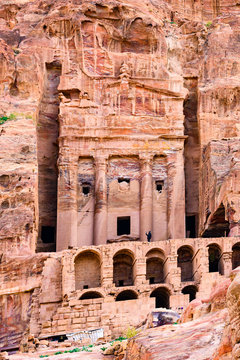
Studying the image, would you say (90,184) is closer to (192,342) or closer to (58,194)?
(58,194)

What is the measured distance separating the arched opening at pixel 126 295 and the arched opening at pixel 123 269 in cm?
251

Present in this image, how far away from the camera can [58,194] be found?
178 ft

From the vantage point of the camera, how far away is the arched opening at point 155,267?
47094 millimetres

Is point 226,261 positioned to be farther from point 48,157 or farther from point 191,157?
point 48,157

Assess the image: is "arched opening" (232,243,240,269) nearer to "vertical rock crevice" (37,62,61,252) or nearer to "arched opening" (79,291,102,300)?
"arched opening" (79,291,102,300)

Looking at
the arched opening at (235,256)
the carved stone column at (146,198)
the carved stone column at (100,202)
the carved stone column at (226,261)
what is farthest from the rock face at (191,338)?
the carved stone column at (146,198)

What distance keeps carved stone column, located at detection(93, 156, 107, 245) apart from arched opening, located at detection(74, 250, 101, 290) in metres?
6.34

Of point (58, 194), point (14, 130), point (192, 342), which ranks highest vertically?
point (14, 130)

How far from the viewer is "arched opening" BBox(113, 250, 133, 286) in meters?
47.8

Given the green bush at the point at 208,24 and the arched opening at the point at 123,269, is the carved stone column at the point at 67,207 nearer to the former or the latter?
the arched opening at the point at 123,269

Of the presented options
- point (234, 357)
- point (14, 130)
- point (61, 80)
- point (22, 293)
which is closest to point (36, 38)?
point (61, 80)

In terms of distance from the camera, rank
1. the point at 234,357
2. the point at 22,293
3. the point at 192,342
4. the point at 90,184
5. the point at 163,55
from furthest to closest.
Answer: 1. the point at 163,55
2. the point at 90,184
3. the point at 22,293
4. the point at 192,342
5. the point at 234,357

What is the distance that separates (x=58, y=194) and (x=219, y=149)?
13.2m

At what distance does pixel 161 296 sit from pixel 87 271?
5.35 m
